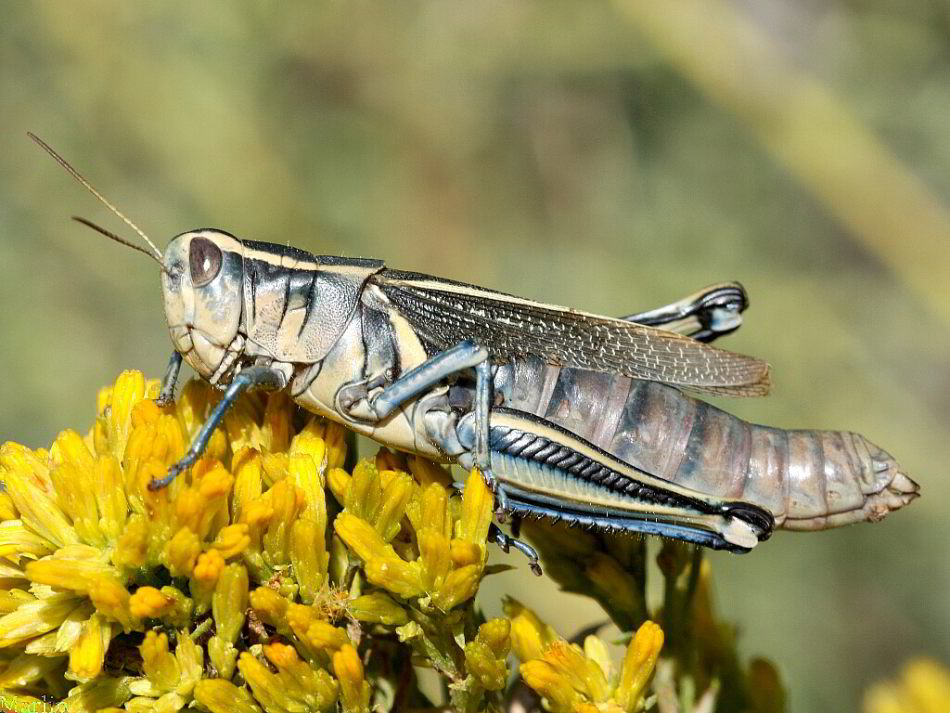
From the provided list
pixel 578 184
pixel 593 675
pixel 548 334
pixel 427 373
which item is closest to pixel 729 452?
pixel 548 334

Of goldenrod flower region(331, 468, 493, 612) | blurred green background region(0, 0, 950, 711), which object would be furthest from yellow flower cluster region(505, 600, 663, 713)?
blurred green background region(0, 0, 950, 711)

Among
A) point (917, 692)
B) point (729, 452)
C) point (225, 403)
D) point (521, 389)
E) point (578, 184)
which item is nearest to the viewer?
point (917, 692)

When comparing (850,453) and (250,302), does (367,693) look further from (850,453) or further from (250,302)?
(850,453)

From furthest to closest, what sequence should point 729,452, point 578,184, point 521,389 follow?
point 578,184, point 521,389, point 729,452

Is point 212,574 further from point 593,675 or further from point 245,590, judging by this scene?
point 593,675

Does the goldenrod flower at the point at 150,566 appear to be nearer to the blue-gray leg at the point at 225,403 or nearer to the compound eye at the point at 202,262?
the blue-gray leg at the point at 225,403

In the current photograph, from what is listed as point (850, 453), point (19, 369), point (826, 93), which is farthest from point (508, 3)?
point (850, 453)

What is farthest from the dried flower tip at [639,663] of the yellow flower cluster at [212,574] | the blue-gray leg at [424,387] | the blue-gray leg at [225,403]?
the blue-gray leg at [225,403]
